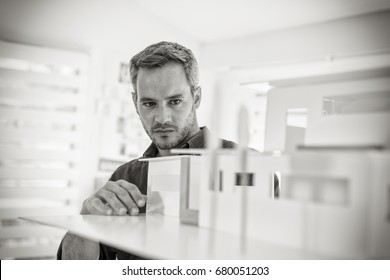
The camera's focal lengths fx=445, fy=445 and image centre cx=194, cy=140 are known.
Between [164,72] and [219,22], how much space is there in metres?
1.14

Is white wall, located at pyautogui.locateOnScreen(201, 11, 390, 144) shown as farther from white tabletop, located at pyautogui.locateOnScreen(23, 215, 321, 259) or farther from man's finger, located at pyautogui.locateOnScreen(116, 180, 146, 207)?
white tabletop, located at pyautogui.locateOnScreen(23, 215, 321, 259)

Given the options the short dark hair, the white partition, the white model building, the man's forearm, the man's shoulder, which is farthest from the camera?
the white partition

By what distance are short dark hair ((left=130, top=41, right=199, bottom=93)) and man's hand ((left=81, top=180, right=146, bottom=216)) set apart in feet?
1.29

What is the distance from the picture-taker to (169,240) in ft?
1.40

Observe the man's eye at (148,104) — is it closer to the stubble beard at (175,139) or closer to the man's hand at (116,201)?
the stubble beard at (175,139)

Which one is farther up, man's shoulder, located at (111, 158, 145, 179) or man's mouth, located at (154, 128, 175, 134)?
man's mouth, located at (154, 128, 175, 134)

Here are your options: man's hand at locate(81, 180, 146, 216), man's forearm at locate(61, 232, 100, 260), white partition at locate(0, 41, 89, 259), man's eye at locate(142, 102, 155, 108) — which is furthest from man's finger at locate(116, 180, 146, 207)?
white partition at locate(0, 41, 89, 259)

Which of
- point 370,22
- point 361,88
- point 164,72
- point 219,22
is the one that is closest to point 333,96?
point 361,88

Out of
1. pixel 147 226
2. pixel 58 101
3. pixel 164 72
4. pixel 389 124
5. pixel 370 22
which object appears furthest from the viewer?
pixel 58 101

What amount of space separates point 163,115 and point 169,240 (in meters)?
0.63

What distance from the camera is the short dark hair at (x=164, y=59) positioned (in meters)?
0.98

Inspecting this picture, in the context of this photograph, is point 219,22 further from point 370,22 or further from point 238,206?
point 238,206

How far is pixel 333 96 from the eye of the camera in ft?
1.64

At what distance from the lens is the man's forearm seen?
0.78 metres
